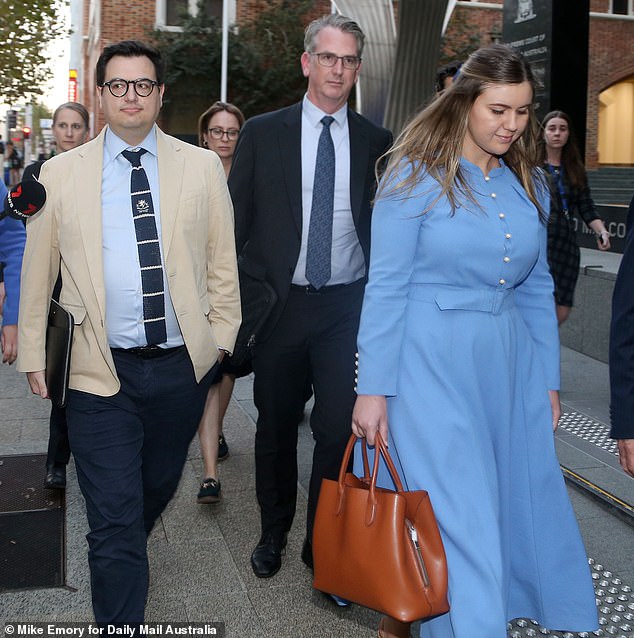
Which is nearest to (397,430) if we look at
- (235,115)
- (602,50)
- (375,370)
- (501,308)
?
(375,370)

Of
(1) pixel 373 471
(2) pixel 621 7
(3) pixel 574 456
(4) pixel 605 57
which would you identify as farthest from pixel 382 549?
(2) pixel 621 7

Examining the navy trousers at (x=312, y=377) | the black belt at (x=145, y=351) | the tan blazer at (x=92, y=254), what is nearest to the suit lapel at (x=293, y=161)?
the navy trousers at (x=312, y=377)

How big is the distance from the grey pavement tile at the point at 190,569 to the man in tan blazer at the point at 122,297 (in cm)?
79

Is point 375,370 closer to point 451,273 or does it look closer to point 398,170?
point 451,273

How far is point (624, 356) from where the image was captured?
8.39ft

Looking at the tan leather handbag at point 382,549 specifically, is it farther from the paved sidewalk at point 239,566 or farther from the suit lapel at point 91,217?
the suit lapel at point 91,217

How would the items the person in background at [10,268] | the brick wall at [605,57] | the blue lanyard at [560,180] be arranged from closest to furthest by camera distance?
1. the person in background at [10,268]
2. the blue lanyard at [560,180]
3. the brick wall at [605,57]

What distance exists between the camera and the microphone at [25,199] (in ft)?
8.50

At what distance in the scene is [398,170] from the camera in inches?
116

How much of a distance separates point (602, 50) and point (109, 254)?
33.0m

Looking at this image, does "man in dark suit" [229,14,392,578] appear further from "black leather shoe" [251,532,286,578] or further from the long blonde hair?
the long blonde hair

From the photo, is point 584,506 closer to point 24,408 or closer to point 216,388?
point 216,388

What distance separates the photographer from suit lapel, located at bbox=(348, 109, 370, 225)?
3.95 metres

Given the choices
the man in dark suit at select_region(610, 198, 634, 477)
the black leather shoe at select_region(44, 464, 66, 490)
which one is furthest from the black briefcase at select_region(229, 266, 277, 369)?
the man in dark suit at select_region(610, 198, 634, 477)
